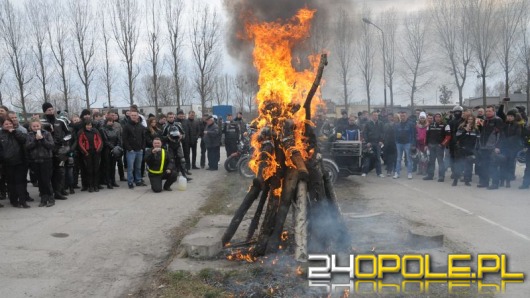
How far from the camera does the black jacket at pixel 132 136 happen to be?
11156 mm

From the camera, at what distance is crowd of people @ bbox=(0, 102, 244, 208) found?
8977 millimetres

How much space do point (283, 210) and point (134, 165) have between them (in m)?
7.30

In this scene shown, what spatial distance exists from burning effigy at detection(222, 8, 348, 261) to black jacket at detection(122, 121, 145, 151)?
5557mm

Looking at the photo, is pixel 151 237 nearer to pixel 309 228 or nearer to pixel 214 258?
pixel 214 258

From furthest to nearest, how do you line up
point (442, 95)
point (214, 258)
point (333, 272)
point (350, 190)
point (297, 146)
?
point (442, 95)
point (350, 190)
point (297, 146)
point (214, 258)
point (333, 272)

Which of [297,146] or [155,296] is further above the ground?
[297,146]

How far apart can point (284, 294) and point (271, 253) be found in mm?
1261

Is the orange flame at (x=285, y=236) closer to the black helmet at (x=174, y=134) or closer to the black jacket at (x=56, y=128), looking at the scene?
the black jacket at (x=56, y=128)

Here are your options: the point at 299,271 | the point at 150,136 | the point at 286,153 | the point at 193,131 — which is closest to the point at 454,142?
the point at 286,153

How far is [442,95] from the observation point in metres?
61.9

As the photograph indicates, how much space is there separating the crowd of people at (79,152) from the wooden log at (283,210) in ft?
18.6

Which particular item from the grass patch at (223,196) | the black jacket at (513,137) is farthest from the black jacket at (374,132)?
the grass patch at (223,196)

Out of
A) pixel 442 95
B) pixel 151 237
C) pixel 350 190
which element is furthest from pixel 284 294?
pixel 442 95

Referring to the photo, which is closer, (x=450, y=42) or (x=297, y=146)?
(x=297, y=146)
